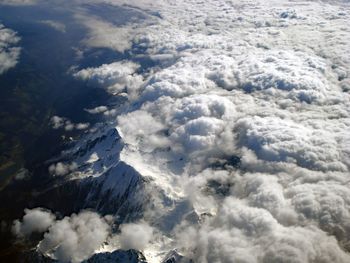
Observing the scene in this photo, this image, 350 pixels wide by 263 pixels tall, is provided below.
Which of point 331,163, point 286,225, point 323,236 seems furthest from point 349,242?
point 331,163

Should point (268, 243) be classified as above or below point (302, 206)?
below

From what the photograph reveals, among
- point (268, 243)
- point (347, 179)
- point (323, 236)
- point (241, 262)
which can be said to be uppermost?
point (347, 179)

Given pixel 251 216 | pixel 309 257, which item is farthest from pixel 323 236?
pixel 251 216

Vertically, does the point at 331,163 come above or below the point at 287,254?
above

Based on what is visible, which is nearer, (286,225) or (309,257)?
(309,257)

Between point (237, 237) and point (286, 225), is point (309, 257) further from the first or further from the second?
point (237, 237)

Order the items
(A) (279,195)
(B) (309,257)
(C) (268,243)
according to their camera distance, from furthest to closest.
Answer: (A) (279,195)
(C) (268,243)
(B) (309,257)

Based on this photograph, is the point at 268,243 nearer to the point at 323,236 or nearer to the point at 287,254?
the point at 287,254

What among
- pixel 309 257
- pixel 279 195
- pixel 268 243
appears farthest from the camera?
pixel 279 195

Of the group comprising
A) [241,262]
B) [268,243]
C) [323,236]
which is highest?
[323,236]
